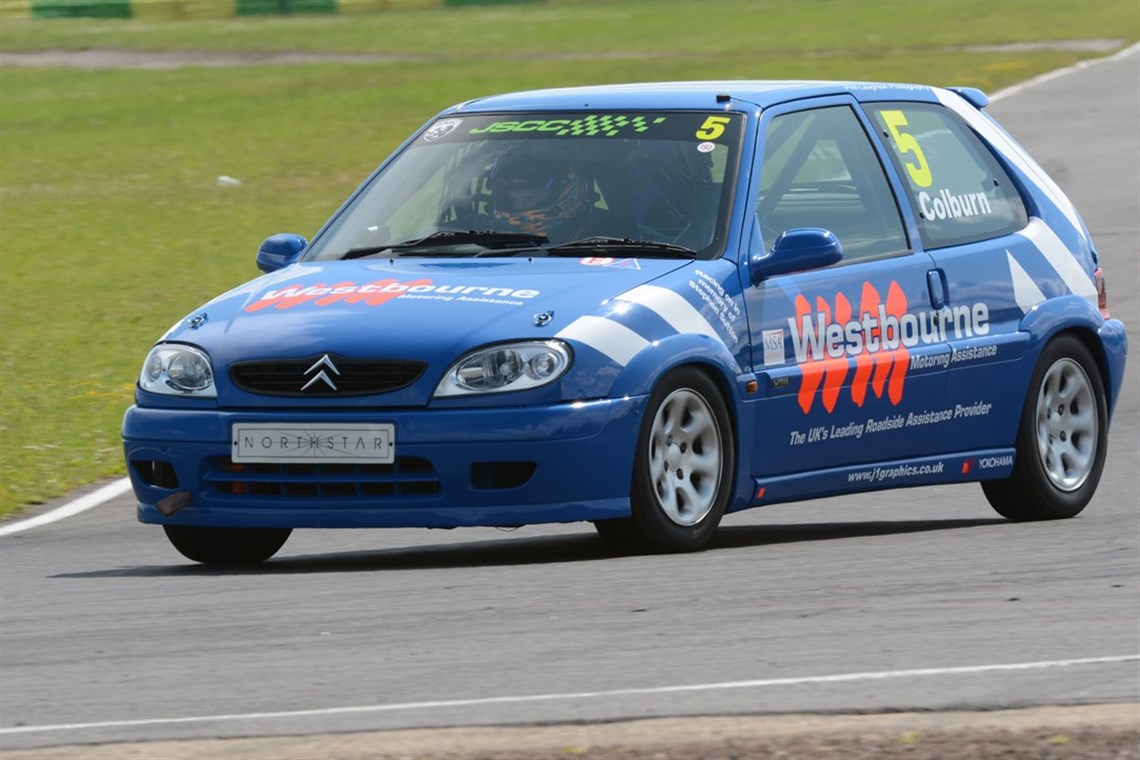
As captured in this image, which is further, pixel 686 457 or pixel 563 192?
pixel 563 192

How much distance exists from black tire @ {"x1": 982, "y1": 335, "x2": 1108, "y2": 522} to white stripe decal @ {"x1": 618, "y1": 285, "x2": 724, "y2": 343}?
2.04m

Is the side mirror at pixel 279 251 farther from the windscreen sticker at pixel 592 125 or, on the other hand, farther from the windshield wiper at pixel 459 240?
the windscreen sticker at pixel 592 125

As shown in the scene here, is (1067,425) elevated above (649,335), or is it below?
below

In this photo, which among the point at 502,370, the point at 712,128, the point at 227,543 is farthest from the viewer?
the point at 712,128

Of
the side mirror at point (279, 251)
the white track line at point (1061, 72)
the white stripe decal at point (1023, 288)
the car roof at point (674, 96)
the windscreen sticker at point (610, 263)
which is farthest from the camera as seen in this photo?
the white track line at point (1061, 72)

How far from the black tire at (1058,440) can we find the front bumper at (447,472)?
2.44 metres

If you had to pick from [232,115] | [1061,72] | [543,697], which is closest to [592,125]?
[543,697]

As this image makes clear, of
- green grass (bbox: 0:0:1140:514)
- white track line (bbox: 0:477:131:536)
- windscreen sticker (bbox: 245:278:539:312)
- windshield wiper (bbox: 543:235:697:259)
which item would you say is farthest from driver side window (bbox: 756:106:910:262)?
green grass (bbox: 0:0:1140:514)

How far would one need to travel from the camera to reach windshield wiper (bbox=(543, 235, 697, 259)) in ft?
28.5

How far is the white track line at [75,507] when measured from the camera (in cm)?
1066

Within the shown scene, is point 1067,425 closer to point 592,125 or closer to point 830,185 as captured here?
point 830,185

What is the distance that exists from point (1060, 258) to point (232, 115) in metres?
27.2

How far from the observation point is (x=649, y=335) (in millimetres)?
8117

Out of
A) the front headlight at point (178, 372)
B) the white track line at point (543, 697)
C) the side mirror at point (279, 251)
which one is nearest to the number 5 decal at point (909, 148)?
the side mirror at point (279, 251)
